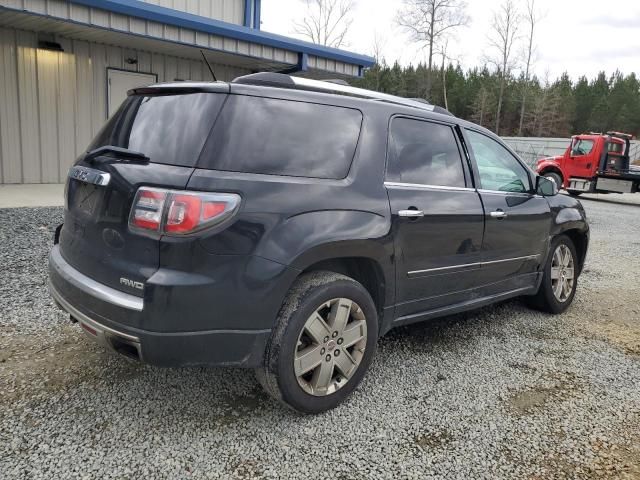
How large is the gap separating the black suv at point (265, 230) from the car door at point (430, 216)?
0.04ft

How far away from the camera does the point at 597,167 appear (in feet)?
56.3

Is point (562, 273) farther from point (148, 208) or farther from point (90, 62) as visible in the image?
point (90, 62)

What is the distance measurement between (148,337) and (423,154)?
6.77 ft

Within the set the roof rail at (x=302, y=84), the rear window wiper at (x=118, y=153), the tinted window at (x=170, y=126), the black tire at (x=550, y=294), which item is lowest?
the black tire at (x=550, y=294)

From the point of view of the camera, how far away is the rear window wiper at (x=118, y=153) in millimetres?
2435

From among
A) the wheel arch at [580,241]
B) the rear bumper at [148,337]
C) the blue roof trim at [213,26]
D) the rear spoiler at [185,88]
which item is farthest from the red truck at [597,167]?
the rear bumper at [148,337]

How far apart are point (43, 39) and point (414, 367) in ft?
29.9

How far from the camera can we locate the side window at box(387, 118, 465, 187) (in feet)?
10.0

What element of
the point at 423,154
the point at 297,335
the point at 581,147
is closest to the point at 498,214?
the point at 423,154

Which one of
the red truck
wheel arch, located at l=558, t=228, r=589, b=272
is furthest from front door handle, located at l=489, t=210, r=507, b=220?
the red truck

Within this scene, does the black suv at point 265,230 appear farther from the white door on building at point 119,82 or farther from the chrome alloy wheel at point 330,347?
the white door on building at point 119,82

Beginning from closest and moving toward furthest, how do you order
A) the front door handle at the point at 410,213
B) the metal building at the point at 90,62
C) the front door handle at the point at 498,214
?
the front door handle at the point at 410,213
the front door handle at the point at 498,214
the metal building at the point at 90,62

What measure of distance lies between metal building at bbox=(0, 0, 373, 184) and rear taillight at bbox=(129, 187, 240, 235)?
6395 mm

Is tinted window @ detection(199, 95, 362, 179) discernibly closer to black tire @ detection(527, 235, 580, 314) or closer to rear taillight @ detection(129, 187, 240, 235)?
rear taillight @ detection(129, 187, 240, 235)
